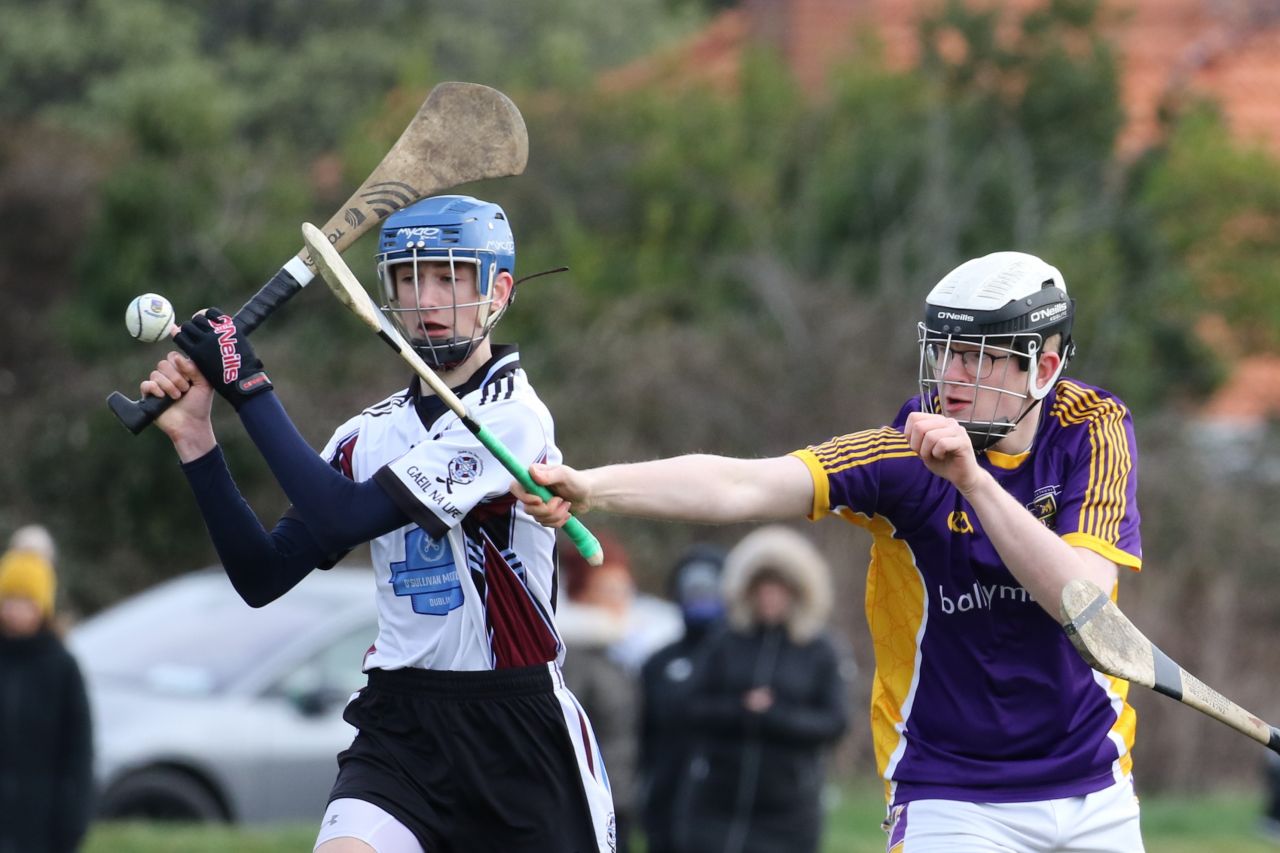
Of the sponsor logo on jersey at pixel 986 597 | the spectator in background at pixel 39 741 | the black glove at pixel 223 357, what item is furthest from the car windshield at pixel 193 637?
the sponsor logo on jersey at pixel 986 597

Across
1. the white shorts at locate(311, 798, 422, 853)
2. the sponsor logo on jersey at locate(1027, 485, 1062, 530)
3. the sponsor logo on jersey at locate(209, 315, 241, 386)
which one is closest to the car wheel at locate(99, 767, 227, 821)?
the white shorts at locate(311, 798, 422, 853)

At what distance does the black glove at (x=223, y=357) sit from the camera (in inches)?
202

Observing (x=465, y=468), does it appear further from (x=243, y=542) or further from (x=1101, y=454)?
(x=1101, y=454)

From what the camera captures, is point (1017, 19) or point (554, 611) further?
point (1017, 19)

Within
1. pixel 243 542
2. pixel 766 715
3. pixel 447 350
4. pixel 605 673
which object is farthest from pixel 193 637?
pixel 447 350

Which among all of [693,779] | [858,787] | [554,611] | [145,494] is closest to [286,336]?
[145,494]

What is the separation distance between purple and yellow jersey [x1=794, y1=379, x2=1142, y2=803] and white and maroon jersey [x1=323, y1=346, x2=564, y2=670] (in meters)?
0.72

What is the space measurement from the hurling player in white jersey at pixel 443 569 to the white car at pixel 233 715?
5.78m

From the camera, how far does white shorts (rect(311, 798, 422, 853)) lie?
5070mm

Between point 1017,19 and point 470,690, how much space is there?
17.5 meters

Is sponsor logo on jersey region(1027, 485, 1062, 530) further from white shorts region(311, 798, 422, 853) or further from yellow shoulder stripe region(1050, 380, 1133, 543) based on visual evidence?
white shorts region(311, 798, 422, 853)

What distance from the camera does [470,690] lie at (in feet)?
17.3

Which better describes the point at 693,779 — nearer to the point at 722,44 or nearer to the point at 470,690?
the point at 470,690

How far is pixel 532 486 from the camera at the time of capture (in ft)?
15.4
